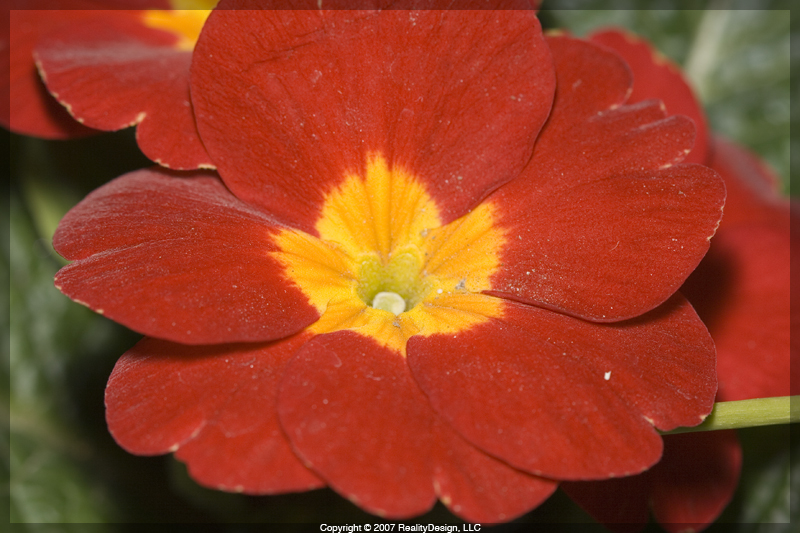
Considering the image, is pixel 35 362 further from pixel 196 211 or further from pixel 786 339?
pixel 786 339

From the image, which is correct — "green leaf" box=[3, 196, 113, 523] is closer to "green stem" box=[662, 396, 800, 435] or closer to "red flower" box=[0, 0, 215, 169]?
"red flower" box=[0, 0, 215, 169]

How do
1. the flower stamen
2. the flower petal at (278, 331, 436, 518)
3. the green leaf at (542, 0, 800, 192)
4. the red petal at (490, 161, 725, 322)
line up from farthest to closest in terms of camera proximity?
1. the green leaf at (542, 0, 800, 192)
2. the flower stamen
3. the red petal at (490, 161, 725, 322)
4. the flower petal at (278, 331, 436, 518)

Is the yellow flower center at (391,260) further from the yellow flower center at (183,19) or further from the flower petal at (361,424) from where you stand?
the yellow flower center at (183,19)

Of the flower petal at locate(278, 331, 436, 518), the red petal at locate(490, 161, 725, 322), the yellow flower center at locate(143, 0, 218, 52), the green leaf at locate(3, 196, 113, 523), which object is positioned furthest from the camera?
the green leaf at locate(3, 196, 113, 523)

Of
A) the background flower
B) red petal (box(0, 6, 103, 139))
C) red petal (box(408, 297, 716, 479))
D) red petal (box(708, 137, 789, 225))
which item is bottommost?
the background flower

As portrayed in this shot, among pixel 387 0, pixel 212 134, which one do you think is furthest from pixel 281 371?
pixel 387 0

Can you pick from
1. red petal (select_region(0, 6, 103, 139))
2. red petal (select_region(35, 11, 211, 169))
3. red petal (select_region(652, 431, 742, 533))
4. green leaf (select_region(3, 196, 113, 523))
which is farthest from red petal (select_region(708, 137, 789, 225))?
green leaf (select_region(3, 196, 113, 523))

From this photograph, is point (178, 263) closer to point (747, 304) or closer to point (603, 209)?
point (603, 209)
